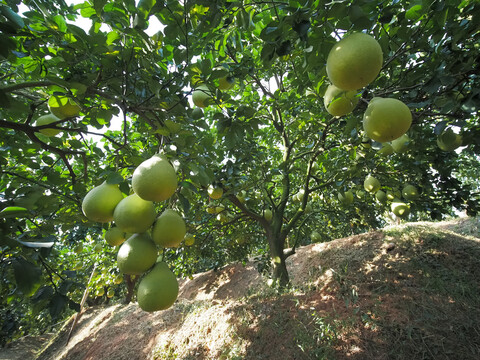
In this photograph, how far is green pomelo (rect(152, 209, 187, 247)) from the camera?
1.41 metres

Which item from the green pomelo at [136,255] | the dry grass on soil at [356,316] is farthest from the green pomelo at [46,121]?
the dry grass on soil at [356,316]

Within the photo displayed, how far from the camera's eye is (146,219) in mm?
1348

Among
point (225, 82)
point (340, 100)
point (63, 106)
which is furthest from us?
point (225, 82)

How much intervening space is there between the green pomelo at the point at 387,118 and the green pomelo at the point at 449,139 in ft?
3.32

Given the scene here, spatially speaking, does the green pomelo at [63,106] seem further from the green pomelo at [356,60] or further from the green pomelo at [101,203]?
the green pomelo at [356,60]

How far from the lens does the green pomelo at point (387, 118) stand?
1.26 metres

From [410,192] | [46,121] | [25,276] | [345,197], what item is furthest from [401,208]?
[46,121]

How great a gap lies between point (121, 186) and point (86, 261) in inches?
356

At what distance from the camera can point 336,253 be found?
548 centimetres

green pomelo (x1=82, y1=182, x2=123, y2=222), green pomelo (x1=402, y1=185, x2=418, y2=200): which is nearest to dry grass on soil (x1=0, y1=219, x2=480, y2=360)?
green pomelo (x1=402, y1=185, x2=418, y2=200)

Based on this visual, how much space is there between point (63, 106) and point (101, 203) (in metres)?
0.90

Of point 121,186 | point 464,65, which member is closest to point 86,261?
point 121,186

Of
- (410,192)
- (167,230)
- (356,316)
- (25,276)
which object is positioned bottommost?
(356,316)

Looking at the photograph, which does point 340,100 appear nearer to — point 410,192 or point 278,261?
point 410,192
